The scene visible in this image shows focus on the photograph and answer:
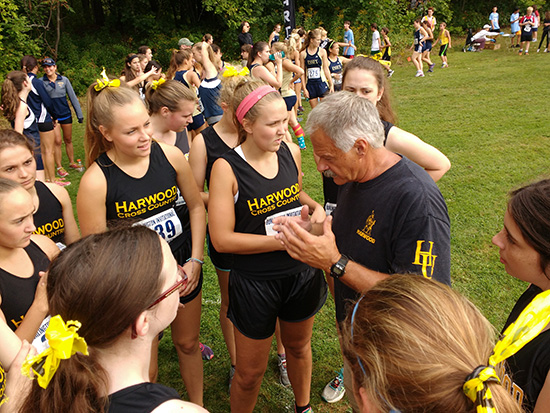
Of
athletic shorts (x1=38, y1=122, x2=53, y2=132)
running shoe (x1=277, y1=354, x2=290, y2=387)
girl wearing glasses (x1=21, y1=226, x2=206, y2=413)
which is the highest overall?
girl wearing glasses (x1=21, y1=226, x2=206, y2=413)

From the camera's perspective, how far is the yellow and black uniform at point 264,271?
2.45m

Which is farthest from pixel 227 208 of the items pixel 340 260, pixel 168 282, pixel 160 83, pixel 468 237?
pixel 468 237

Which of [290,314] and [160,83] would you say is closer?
[290,314]

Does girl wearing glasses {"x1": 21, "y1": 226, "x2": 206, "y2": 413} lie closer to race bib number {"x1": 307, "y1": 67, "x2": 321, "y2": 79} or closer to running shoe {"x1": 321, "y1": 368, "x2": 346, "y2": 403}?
running shoe {"x1": 321, "y1": 368, "x2": 346, "y2": 403}

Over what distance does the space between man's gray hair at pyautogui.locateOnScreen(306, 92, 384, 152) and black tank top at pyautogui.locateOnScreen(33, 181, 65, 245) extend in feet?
6.19

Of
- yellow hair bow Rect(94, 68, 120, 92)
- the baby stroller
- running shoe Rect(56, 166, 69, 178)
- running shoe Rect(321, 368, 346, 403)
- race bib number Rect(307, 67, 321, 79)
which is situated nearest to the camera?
A: yellow hair bow Rect(94, 68, 120, 92)

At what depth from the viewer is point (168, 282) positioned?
1.42m

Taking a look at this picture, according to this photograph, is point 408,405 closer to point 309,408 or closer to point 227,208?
point 227,208

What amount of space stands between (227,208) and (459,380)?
1644 mm

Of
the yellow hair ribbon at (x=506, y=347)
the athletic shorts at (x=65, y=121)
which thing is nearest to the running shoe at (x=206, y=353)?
the yellow hair ribbon at (x=506, y=347)

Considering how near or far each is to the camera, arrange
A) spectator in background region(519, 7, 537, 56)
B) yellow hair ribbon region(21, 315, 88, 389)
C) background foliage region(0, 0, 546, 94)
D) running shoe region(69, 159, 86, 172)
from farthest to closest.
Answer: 1. background foliage region(0, 0, 546, 94)
2. spectator in background region(519, 7, 537, 56)
3. running shoe region(69, 159, 86, 172)
4. yellow hair ribbon region(21, 315, 88, 389)

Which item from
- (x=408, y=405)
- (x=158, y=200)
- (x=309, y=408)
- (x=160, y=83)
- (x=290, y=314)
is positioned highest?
(x=160, y=83)

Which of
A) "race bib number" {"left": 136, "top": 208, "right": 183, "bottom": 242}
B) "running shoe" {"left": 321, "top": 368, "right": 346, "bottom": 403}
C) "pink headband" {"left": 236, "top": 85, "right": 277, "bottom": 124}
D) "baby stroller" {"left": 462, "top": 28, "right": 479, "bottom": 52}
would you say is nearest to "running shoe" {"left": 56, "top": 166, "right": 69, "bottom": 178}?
"race bib number" {"left": 136, "top": 208, "right": 183, "bottom": 242}

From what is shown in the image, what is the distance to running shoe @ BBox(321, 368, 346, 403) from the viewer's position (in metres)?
3.07
